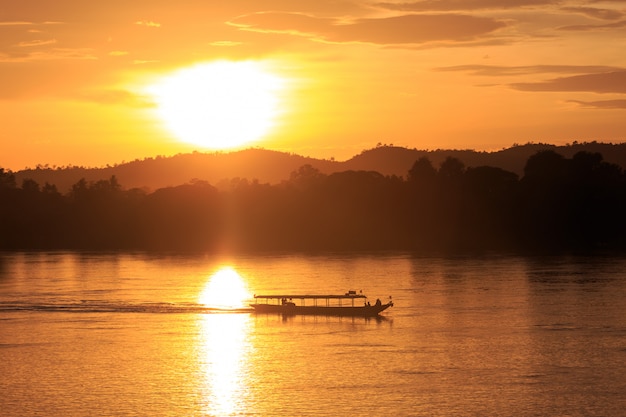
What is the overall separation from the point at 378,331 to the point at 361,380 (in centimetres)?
2075

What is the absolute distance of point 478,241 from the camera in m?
198

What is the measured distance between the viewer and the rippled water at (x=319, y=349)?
57594mm

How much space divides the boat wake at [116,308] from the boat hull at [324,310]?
317cm

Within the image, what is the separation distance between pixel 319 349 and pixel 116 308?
31494 mm

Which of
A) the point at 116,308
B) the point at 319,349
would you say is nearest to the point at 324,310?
the point at 319,349

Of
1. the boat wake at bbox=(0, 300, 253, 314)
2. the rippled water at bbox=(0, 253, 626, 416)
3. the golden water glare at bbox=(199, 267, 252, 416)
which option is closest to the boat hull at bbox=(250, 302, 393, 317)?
the rippled water at bbox=(0, 253, 626, 416)

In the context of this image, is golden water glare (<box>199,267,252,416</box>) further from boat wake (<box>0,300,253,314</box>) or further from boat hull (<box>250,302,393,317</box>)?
boat hull (<box>250,302,393,317</box>)

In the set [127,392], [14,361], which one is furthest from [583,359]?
[14,361]

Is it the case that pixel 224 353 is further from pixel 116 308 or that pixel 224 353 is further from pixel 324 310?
pixel 116 308

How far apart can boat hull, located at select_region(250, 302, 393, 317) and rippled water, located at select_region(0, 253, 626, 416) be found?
113 cm

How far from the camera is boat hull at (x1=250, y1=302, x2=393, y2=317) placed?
9188 cm

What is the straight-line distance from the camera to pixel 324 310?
94.1 m

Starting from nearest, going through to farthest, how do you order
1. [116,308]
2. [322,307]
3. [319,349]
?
[319,349], [322,307], [116,308]

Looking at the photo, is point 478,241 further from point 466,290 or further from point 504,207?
point 466,290
